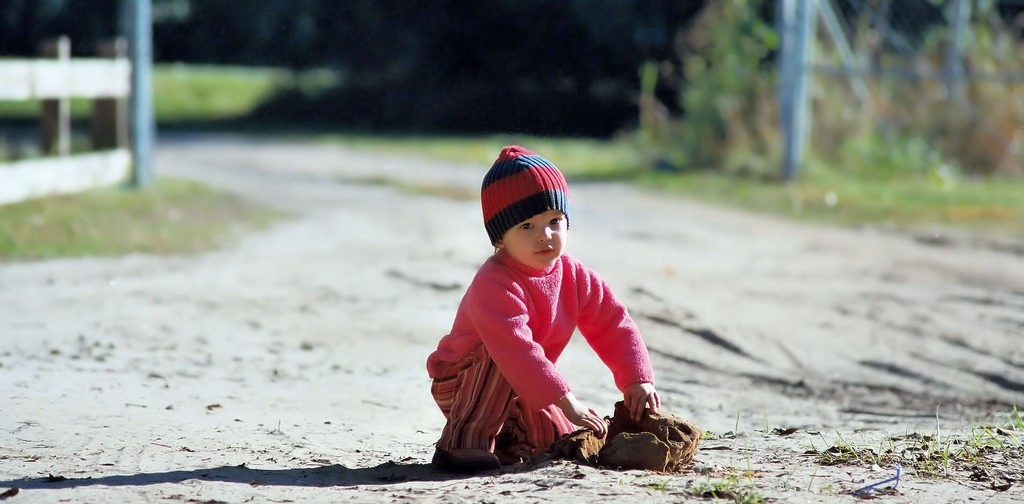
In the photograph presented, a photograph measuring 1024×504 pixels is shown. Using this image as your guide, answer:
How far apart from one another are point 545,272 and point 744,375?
2.38 m

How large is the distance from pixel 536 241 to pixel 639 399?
22.8 inches

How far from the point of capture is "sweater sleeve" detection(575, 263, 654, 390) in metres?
4.24

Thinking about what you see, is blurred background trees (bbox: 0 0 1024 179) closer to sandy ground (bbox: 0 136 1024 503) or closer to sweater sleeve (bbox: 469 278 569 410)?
sandy ground (bbox: 0 136 1024 503)

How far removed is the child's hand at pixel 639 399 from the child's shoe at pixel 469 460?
0.44 m

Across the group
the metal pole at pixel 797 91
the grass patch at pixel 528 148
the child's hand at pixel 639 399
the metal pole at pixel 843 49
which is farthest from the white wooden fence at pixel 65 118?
the metal pole at pixel 843 49

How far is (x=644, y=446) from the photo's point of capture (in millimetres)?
4098

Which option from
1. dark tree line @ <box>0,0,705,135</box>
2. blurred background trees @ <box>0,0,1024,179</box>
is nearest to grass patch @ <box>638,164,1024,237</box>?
blurred background trees @ <box>0,0,1024,179</box>

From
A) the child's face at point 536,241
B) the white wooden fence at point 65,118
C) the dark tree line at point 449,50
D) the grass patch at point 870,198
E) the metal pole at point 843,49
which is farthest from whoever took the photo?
the dark tree line at point 449,50

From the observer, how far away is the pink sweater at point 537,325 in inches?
160

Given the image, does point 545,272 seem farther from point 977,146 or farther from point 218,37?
point 218,37

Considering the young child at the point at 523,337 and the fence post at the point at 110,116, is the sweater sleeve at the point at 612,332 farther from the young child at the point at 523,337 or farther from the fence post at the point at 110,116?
the fence post at the point at 110,116

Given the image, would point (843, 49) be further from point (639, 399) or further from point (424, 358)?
point (639, 399)

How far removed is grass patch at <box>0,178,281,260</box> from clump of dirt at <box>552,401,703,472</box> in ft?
18.2

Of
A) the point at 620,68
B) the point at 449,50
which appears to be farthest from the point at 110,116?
the point at 449,50
